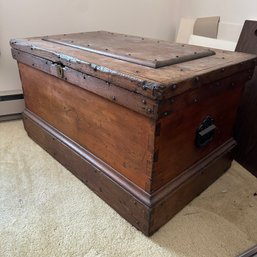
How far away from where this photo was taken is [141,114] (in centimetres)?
73

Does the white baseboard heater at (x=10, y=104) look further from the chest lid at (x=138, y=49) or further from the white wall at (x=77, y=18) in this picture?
the chest lid at (x=138, y=49)

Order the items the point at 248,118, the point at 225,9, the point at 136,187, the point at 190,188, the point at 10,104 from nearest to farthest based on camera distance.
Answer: the point at 136,187 < the point at 190,188 < the point at 248,118 < the point at 225,9 < the point at 10,104

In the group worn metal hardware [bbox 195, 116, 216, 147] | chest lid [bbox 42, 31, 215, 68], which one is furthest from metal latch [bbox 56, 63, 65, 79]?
worn metal hardware [bbox 195, 116, 216, 147]

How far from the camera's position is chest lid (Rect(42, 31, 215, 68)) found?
0.84 m

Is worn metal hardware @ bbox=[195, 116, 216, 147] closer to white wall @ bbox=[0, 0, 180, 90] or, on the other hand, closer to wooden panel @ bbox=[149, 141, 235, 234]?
wooden panel @ bbox=[149, 141, 235, 234]

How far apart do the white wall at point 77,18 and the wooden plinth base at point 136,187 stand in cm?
56

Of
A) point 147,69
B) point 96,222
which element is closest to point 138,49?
point 147,69

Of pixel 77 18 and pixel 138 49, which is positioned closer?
pixel 138 49

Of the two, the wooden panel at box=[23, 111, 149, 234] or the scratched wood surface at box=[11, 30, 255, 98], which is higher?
the scratched wood surface at box=[11, 30, 255, 98]

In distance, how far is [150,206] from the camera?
0.79 metres

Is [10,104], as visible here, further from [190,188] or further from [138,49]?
[190,188]

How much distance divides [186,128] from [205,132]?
4.4 inches

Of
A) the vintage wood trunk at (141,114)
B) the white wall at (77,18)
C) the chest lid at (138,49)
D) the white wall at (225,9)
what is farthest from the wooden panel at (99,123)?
the white wall at (225,9)

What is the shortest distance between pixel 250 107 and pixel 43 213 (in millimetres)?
939
